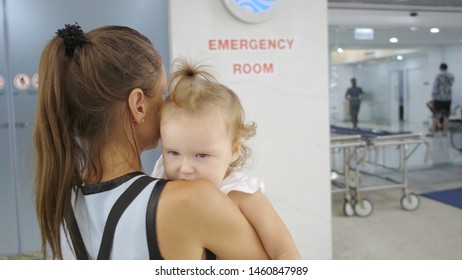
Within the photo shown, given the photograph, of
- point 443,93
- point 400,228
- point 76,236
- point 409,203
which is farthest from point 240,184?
point 443,93

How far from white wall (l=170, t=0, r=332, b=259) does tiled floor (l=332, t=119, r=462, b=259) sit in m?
0.58

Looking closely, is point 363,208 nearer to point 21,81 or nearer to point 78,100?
point 21,81

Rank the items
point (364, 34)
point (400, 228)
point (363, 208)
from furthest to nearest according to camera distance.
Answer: point (364, 34) → point (363, 208) → point (400, 228)

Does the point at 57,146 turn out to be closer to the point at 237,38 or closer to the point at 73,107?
the point at 73,107

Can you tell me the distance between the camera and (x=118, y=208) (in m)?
0.73

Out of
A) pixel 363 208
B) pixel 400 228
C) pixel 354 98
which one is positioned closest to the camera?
pixel 400 228

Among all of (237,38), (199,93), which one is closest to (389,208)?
(237,38)

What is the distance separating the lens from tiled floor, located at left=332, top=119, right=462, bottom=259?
10.2ft

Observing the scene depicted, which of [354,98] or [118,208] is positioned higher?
[354,98]

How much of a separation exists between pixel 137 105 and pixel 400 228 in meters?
3.43

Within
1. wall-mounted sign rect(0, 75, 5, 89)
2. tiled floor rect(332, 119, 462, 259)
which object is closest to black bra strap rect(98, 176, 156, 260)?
wall-mounted sign rect(0, 75, 5, 89)

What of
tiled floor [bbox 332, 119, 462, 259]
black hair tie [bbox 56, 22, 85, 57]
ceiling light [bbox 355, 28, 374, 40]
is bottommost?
tiled floor [bbox 332, 119, 462, 259]

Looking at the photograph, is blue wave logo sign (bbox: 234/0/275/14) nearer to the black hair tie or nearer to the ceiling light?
the black hair tie


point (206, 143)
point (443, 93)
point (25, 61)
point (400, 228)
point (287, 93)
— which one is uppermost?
point (25, 61)
